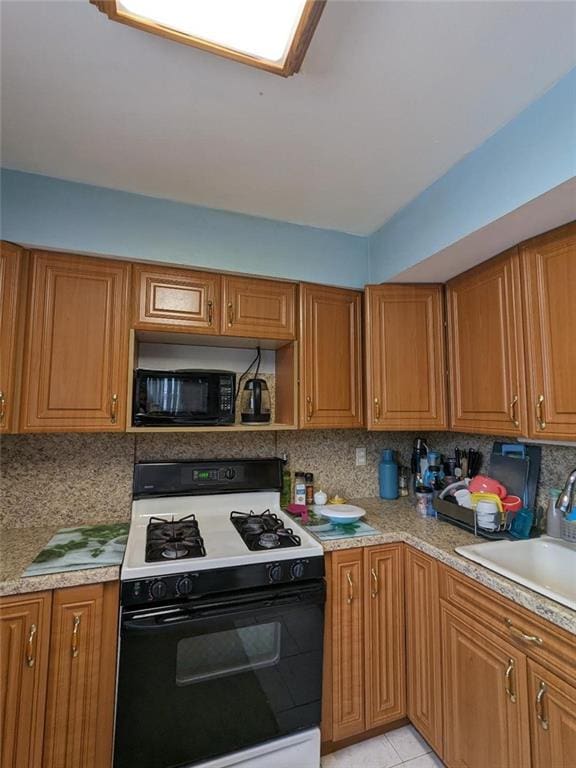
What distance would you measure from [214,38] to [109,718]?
2.09 m

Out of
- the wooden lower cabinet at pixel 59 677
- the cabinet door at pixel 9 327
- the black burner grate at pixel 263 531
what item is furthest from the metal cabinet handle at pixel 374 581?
the cabinet door at pixel 9 327

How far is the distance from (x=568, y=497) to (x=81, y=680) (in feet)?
6.34

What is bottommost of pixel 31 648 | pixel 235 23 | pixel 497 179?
pixel 31 648

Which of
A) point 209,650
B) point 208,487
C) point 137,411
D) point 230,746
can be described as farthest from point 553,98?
point 230,746

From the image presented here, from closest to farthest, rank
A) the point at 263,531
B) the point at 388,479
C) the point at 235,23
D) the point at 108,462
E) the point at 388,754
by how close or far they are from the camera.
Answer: the point at 235,23
the point at 388,754
the point at 263,531
the point at 108,462
the point at 388,479

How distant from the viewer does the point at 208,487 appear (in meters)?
1.93

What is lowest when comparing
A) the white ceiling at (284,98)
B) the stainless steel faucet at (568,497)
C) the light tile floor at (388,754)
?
the light tile floor at (388,754)

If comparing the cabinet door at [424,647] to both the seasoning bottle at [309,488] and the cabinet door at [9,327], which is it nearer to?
the seasoning bottle at [309,488]

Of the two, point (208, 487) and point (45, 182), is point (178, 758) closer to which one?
point (208, 487)

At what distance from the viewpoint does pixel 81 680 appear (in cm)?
126

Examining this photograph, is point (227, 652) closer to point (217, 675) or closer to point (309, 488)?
point (217, 675)

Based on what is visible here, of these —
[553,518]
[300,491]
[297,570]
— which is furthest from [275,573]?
[553,518]

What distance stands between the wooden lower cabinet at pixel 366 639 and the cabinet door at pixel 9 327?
1.45 m

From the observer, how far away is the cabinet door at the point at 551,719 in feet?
3.25
